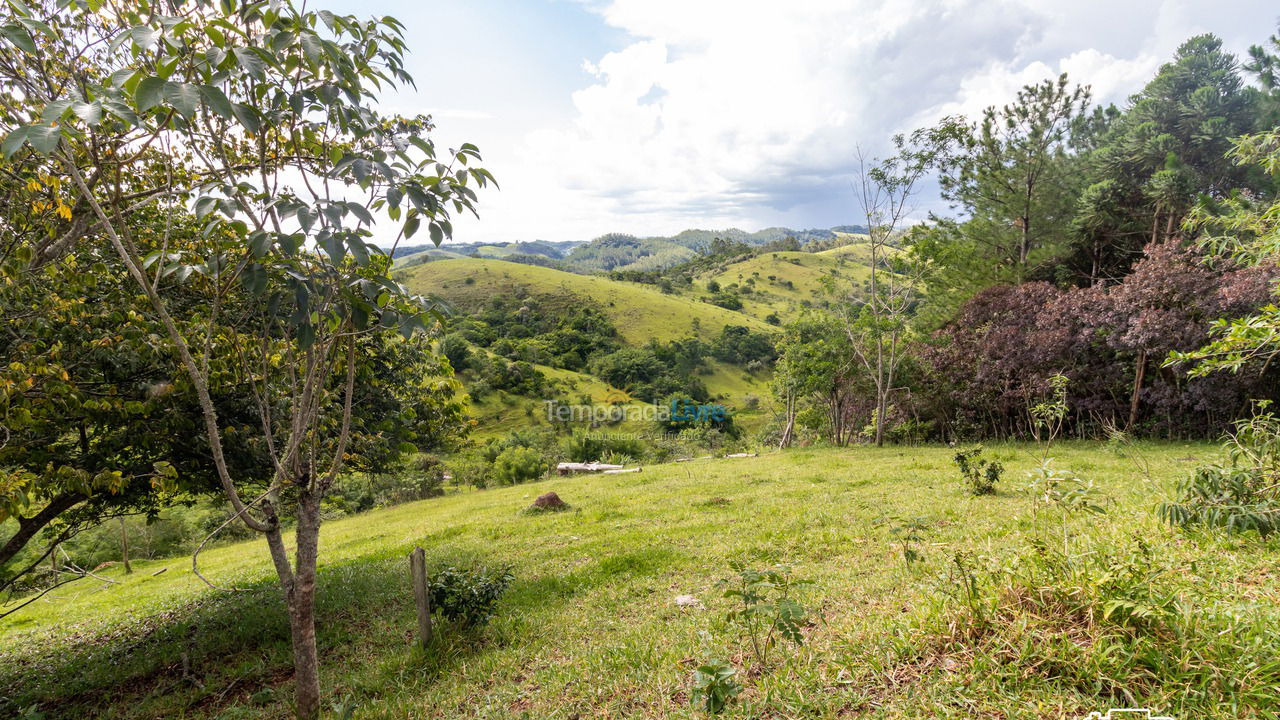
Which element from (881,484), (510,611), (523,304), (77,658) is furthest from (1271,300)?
(523,304)

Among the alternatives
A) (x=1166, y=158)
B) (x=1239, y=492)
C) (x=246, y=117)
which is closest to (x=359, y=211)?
(x=246, y=117)

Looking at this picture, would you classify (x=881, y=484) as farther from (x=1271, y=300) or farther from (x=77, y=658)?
(x=77, y=658)

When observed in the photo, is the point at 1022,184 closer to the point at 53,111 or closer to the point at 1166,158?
the point at 1166,158

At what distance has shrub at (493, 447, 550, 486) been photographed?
30875 millimetres

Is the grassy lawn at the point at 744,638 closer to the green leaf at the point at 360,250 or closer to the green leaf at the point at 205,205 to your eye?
the green leaf at the point at 360,250

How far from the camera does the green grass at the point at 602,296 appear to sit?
103m

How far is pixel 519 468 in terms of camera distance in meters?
30.8

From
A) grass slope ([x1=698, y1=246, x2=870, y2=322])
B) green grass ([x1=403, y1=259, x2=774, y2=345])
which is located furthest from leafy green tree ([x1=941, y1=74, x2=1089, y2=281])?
grass slope ([x1=698, y1=246, x2=870, y2=322])

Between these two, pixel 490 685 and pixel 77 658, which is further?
pixel 77 658

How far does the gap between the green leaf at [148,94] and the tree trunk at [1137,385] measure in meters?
19.5

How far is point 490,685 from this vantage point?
4.51 m

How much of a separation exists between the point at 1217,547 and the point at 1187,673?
110 inches

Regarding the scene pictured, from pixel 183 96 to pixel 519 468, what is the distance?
30.8m

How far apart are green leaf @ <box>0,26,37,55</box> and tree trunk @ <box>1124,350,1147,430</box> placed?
2002 cm
